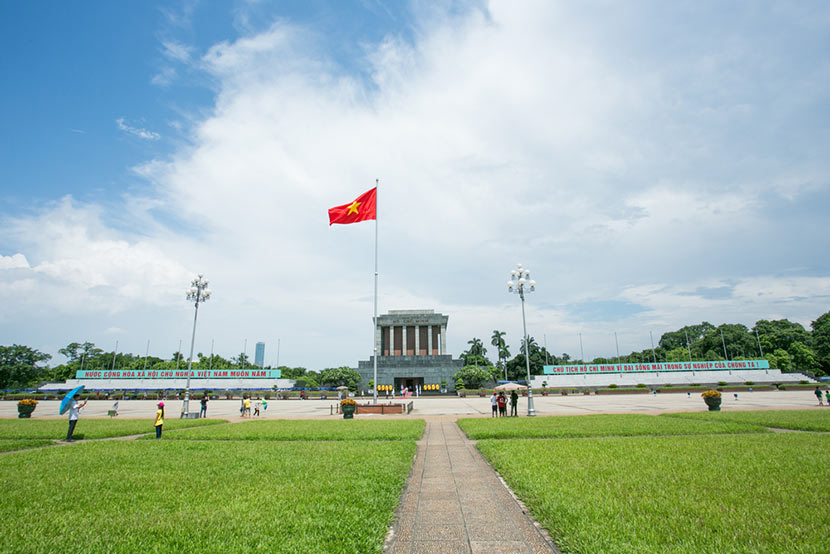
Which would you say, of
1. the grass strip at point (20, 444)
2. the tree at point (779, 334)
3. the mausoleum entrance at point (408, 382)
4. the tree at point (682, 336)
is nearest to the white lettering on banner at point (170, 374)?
the mausoleum entrance at point (408, 382)

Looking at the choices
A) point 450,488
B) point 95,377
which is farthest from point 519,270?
point 95,377

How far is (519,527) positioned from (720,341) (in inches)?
4805

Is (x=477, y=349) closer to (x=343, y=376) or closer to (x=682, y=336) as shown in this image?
(x=343, y=376)

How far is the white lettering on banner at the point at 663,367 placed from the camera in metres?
69.0

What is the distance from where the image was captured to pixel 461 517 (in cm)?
614

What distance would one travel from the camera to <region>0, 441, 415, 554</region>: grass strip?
16.1ft

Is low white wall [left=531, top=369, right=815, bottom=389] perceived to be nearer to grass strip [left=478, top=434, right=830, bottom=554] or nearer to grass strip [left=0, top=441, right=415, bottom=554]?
grass strip [left=478, top=434, right=830, bottom=554]

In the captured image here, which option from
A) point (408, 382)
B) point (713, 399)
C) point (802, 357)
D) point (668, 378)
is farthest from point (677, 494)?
point (802, 357)

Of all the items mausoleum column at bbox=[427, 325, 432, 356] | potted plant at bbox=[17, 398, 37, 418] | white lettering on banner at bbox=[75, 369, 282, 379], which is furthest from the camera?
mausoleum column at bbox=[427, 325, 432, 356]

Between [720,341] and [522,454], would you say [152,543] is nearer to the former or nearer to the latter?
[522,454]

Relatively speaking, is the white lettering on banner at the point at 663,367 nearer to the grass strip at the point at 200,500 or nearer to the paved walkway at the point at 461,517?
the paved walkway at the point at 461,517

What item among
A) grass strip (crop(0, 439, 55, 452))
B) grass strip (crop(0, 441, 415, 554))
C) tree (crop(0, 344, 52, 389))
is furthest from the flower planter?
tree (crop(0, 344, 52, 389))

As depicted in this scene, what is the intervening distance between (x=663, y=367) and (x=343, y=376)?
182ft

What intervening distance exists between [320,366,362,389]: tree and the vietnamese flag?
4689cm
